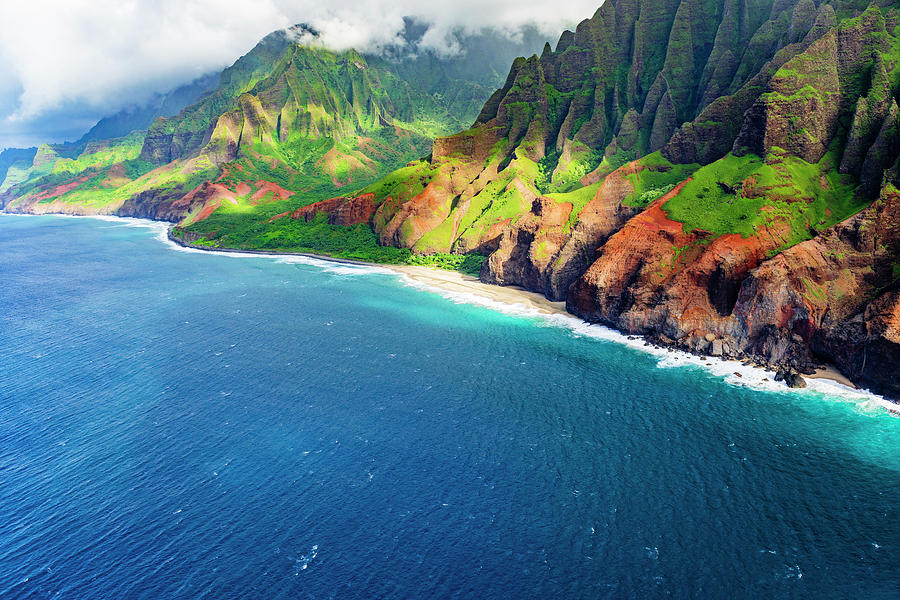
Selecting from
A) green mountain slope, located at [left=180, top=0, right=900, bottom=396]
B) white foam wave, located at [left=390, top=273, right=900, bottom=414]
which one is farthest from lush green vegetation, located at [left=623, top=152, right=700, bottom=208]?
white foam wave, located at [left=390, top=273, right=900, bottom=414]

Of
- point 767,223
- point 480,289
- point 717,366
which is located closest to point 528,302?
point 480,289

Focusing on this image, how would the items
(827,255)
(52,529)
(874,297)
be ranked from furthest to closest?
(827,255)
(874,297)
(52,529)

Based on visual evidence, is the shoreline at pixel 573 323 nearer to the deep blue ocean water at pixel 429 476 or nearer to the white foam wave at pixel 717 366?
the white foam wave at pixel 717 366

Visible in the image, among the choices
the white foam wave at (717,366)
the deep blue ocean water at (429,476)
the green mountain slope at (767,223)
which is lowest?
the deep blue ocean water at (429,476)

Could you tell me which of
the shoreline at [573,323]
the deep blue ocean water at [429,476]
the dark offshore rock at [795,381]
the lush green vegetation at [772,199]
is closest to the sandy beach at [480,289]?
the shoreline at [573,323]

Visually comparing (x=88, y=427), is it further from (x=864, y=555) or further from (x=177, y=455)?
(x=864, y=555)

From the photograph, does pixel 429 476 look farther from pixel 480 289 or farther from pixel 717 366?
pixel 480 289

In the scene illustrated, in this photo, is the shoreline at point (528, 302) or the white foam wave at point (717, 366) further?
the shoreline at point (528, 302)

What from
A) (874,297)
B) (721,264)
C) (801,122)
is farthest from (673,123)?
(874,297)
